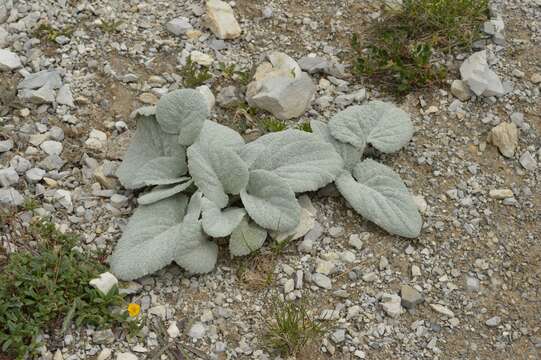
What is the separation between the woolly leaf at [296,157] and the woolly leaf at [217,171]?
6.6 inches

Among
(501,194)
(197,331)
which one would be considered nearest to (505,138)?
(501,194)

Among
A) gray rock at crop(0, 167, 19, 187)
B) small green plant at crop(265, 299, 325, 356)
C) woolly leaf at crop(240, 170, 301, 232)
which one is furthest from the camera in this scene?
gray rock at crop(0, 167, 19, 187)

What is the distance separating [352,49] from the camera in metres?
5.10

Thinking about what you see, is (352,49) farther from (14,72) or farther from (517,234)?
(14,72)

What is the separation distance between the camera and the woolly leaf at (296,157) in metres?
4.16

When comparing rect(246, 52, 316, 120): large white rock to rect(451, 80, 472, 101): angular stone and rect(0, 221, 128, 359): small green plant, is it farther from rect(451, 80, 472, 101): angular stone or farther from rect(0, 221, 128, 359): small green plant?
rect(0, 221, 128, 359): small green plant

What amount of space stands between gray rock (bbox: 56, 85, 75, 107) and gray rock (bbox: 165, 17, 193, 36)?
86 centimetres

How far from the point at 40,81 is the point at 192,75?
92 cm

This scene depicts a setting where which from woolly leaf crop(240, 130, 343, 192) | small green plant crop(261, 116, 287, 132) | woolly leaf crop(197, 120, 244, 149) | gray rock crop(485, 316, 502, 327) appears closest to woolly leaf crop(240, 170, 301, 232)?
woolly leaf crop(240, 130, 343, 192)

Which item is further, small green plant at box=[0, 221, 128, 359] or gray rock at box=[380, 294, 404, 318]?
gray rock at box=[380, 294, 404, 318]

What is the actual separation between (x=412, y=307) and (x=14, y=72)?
2.78 metres

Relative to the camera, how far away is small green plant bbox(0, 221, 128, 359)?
348 centimetres

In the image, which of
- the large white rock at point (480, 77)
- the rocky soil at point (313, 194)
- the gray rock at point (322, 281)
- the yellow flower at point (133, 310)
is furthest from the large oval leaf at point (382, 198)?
the yellow flower at point (133, 310)

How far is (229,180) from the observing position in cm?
404
